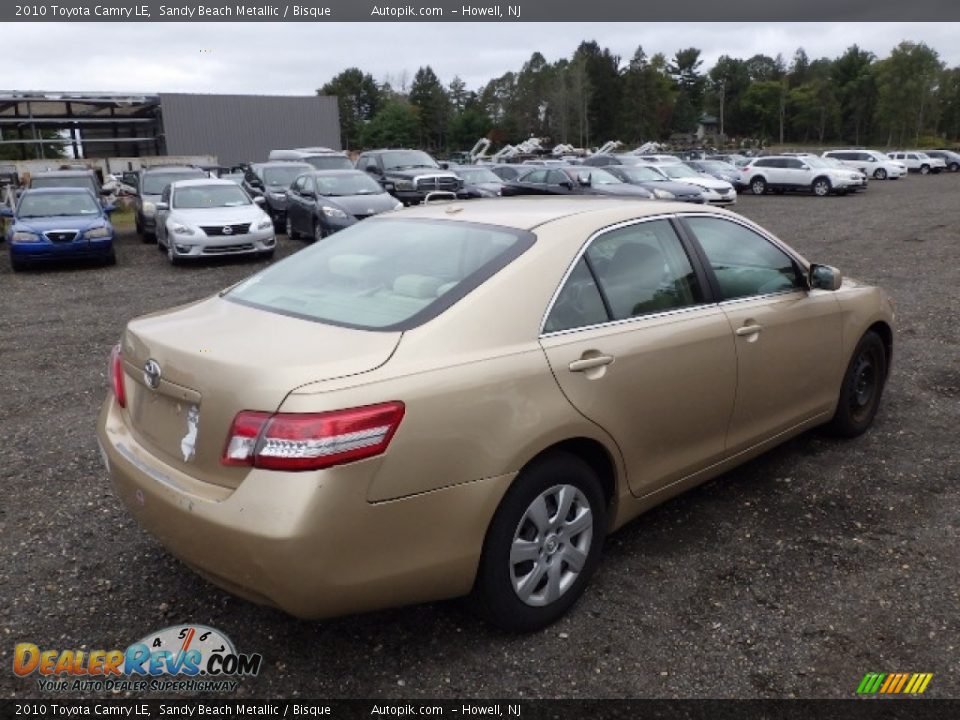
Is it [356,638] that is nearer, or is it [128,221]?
[356,638]

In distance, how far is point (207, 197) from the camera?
47.9 feet

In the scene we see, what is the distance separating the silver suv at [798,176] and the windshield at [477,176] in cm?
1364

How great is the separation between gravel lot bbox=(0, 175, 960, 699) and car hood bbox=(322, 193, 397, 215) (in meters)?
9.42

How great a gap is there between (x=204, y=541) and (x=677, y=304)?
223cm

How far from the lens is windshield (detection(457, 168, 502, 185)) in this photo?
2339 centimetres

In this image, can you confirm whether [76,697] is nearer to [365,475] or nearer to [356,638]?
[356,638]

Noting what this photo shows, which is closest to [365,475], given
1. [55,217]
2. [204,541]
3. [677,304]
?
[204,541]

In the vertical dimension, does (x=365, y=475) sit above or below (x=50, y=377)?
above

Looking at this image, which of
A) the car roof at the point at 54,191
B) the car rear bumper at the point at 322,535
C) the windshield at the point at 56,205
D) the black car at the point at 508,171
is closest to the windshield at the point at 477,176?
the black car at the point at 508,171

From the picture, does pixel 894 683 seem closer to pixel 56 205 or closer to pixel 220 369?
pixel 220 369

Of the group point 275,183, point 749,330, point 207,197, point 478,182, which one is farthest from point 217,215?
point 749,330

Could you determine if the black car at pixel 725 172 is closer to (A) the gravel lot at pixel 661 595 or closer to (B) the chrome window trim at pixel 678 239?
(A) the gravel lot at pixel 661 595

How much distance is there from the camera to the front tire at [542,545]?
9.30 ft

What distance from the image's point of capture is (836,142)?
337 ft
